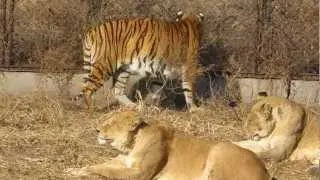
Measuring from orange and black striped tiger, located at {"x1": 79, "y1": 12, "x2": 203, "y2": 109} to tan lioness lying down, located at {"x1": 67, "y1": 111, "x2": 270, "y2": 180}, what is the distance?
381cm

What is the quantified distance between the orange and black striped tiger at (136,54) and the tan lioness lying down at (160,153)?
381cm

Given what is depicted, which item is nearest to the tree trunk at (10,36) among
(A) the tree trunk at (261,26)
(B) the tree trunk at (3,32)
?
(B) the tree trunk at (3,32)

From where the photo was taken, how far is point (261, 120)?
7520 millimetres

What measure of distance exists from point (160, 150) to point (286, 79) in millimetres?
4640

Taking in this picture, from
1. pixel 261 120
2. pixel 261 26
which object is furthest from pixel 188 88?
pixel 261 120

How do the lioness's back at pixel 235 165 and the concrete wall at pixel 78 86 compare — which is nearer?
the lioness's back at pixel 235 165

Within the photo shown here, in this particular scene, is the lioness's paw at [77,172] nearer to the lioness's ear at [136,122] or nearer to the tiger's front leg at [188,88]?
the lioness's ear at [136,122]

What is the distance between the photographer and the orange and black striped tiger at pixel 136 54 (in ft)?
34.0

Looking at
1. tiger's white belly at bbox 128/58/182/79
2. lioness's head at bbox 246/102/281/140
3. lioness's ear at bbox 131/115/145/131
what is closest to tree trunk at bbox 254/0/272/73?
tiger's white belly at bbox 128/58/182/79

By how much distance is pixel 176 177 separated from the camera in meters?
6.35

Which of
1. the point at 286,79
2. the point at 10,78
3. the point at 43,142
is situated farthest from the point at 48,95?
the point at 286,79

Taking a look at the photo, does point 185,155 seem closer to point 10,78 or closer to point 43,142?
point 43,142

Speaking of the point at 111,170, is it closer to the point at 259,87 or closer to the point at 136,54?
the point at 136,54

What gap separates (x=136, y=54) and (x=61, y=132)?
7.85 ft
